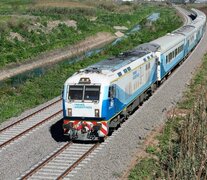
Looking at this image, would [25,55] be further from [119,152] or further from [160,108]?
[119,152]

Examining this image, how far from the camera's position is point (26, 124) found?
25469mm

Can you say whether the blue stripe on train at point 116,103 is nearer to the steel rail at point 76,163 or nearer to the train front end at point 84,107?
the train front end at point 84,107

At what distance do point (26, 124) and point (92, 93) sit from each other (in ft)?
22.7

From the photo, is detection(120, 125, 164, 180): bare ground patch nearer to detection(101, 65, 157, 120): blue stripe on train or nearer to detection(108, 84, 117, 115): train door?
detection(101, 65, 157, 120): blue stripe on train

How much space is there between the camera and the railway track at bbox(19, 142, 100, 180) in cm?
1769

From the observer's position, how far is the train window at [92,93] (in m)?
20.2

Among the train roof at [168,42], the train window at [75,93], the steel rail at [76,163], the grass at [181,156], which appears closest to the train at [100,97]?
the train window at [75,93]

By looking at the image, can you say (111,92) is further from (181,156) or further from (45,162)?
(181,156)

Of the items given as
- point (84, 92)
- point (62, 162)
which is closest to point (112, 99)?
point (84, 92)

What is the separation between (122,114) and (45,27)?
169ft

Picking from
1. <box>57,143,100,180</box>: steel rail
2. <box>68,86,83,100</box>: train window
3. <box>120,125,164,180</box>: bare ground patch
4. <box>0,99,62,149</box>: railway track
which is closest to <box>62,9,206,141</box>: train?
<box>68,86,83,100</box>: train window

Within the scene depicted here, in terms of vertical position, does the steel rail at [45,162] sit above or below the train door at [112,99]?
below

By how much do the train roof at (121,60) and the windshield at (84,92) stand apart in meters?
1.47

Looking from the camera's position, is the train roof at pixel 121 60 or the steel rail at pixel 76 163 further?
the train roof at pixel 121 60
